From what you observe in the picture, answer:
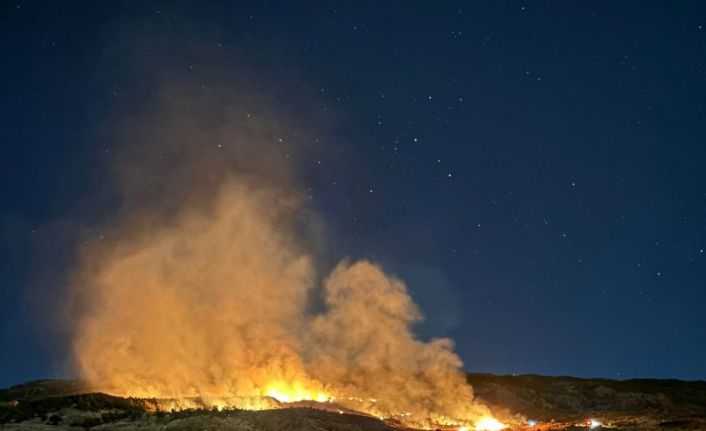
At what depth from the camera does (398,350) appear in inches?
2357

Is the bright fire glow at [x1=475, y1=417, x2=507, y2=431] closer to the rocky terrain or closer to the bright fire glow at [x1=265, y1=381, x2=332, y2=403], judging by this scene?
the rocky terrain

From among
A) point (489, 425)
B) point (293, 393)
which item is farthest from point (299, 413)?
point (489, 425)

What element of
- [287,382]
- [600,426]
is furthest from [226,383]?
[600,426]

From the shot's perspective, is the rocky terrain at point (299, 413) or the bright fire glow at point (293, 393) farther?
the bright fire glow at point (293, 393)

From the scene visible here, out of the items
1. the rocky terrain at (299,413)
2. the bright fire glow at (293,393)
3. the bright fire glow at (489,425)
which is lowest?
the bright fire glow at (489,425)

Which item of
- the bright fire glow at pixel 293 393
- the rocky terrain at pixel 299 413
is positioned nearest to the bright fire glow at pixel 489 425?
the rocky terrain at pixel 299 413

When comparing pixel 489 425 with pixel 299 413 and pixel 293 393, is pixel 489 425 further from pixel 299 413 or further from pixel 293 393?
pixel 293 393

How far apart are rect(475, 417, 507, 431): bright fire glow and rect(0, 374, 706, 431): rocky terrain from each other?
151 cm

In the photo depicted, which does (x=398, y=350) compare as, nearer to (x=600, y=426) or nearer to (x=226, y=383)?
(x=226, y=383)

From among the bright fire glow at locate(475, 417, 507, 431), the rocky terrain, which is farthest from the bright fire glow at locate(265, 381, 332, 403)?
the bright fire glow at locate(475, 417, 507, 431)

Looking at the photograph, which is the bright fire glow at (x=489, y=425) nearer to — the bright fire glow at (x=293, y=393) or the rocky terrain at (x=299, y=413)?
the rocky terrain at (x=299, y=413)

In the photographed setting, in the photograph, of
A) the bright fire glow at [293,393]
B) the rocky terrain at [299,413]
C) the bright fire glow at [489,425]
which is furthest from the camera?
the bright fire glow at [293,393]

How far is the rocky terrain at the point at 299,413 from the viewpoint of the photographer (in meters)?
34.9

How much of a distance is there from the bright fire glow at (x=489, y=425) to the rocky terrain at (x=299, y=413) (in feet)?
4.97
